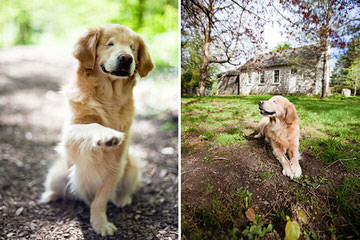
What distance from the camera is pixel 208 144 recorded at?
5.96 feet

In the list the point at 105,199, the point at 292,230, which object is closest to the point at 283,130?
the point at 292,230

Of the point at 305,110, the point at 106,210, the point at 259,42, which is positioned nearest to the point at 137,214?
the point at 106,210

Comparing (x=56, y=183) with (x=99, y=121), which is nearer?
(x=99, y=121)

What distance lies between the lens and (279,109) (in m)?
1.68

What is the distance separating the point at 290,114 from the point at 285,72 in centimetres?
29

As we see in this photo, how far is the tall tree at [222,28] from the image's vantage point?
5.73ft

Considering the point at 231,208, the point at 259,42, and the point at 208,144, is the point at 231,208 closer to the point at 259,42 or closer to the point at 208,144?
the point at 208,144

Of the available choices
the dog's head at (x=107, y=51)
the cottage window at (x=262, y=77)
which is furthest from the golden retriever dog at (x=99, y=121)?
the cottage window at (x=262, y=77)

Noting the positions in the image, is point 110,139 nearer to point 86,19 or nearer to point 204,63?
point 204,63

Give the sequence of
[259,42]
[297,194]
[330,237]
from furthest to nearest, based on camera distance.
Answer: [259,42] → [297,194] → [330,237]

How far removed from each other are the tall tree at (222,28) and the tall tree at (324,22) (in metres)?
0.20

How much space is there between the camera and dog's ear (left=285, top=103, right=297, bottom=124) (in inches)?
65.2

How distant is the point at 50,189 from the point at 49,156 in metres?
0.43

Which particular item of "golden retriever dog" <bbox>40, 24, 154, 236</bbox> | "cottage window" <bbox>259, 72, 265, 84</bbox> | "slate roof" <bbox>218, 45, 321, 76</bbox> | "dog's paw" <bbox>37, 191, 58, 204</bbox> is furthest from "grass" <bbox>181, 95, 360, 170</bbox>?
"dog's paw" <bbox>37, 191, 58, 204</bbox>
